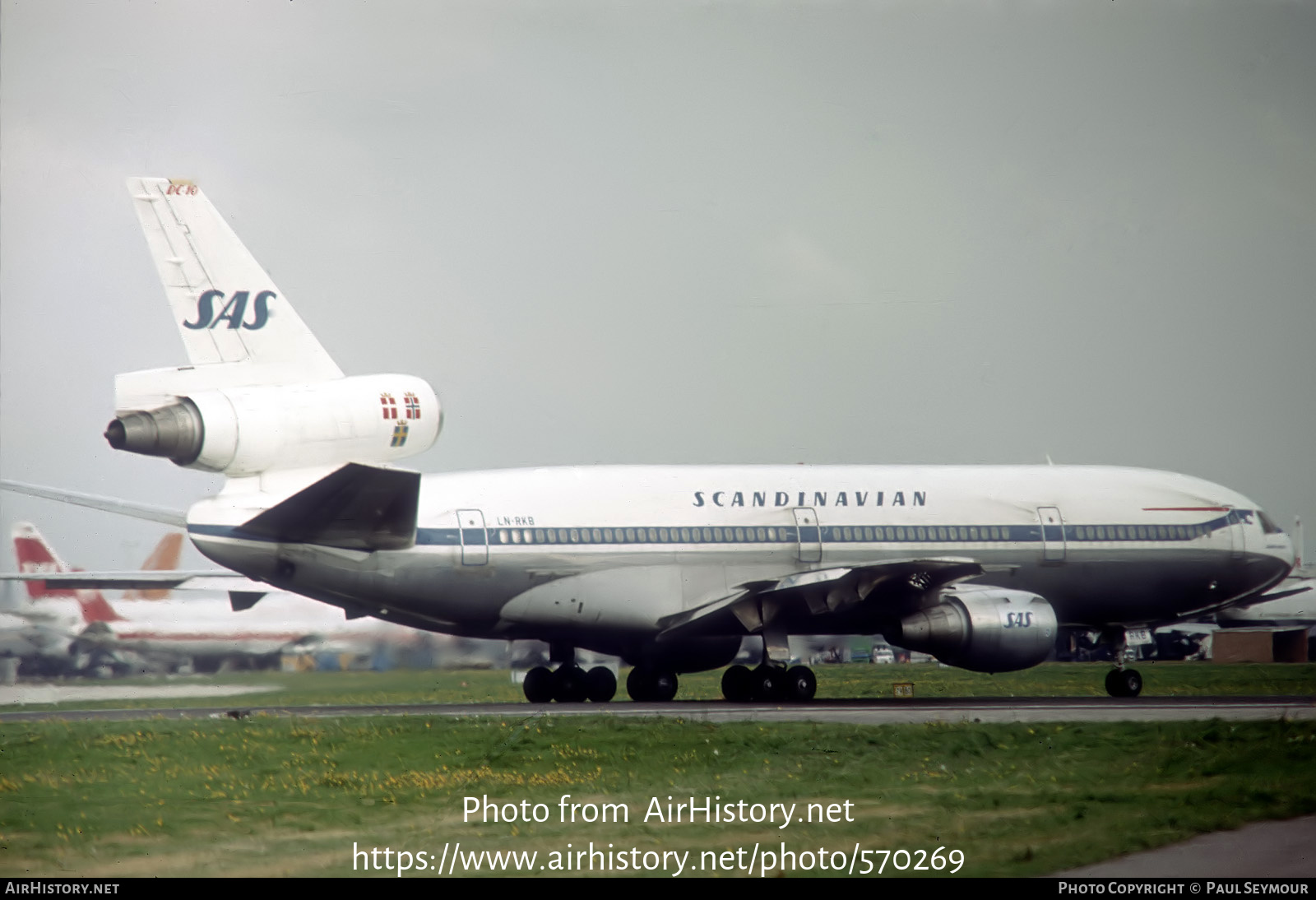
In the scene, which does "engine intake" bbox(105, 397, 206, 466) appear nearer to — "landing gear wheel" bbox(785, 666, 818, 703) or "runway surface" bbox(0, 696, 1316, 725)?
"runway surface" bbox(0, 696, 1316, 725)

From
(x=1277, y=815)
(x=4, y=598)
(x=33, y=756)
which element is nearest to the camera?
(x=1277, y=815)

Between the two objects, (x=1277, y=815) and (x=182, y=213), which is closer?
(x=1277, y=815)

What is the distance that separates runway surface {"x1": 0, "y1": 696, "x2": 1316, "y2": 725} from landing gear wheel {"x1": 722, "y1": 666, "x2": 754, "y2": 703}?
868 mm

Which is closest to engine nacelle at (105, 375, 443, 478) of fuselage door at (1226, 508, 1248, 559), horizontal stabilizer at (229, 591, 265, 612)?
horizontal stabilizer at (229, 591, 265, 612)

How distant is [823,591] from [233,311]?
1165 centimetres

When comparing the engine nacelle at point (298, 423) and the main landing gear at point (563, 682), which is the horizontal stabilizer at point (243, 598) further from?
the engine nacelle at point (298, 423)

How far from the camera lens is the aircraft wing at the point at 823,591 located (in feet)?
83.4

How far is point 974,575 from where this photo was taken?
2689cm

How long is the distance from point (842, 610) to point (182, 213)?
13499mm

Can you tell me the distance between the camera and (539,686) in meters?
27.3

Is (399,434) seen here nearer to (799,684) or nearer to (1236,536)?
(799,684)
